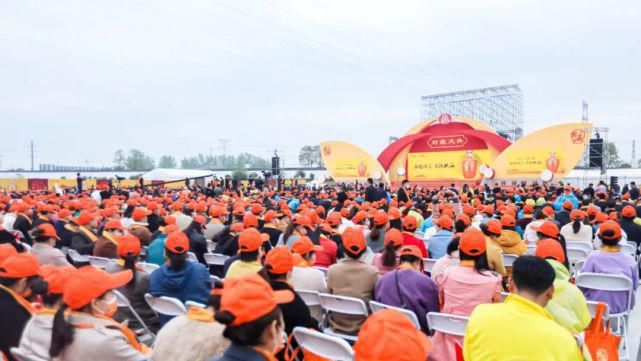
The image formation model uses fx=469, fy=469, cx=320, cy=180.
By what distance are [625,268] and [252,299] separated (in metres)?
4.78

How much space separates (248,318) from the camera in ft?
6.20

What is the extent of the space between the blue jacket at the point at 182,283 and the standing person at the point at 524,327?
2752 millimetres

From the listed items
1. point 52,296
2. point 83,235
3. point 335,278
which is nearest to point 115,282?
point 52,296

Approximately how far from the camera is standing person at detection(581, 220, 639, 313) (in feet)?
16.1

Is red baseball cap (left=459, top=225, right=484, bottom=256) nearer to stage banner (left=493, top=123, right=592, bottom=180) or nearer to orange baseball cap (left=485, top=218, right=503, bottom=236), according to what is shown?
orange baseball cap (left=485, top=218, right=503, bottom=236)

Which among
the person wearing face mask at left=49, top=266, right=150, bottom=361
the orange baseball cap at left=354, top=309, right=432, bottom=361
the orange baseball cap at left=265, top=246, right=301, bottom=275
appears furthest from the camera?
the orange baseball cap at left=265, top=246, right=301, bottom=275

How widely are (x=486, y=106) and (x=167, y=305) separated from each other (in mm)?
65828

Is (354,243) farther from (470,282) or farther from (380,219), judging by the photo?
(380,219)

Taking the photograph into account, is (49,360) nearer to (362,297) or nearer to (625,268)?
(362,297)

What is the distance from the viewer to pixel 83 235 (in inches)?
281

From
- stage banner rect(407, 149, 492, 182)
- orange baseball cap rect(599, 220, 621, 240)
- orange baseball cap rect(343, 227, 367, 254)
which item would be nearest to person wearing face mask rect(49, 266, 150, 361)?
orange baseball cap rect(343, 227, 367, 254)

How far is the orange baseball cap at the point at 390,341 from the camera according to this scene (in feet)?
5.80

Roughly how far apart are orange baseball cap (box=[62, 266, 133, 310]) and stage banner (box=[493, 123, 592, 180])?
26.2m

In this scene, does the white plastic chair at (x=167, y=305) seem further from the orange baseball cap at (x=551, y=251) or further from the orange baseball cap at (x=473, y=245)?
the orange baseball cap at (x=551, y=251)
